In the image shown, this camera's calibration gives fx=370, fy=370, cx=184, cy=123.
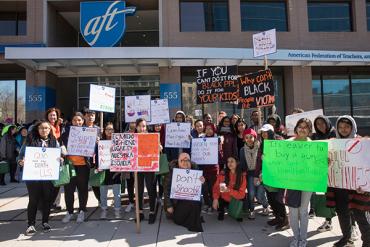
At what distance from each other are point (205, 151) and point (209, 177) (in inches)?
21.6

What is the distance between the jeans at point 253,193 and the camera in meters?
6.96

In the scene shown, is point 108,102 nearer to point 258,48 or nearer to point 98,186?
point 98,186

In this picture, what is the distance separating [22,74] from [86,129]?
14.4 metres

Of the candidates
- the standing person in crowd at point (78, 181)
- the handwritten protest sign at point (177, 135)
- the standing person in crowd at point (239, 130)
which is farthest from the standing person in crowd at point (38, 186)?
the standing person in crowd at point (239, 130)

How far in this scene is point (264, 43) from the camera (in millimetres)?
8883

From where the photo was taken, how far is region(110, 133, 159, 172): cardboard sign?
6.25 meters

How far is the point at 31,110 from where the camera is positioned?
16641 mm

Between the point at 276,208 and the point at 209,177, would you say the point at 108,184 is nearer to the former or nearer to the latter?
the point at 209,177

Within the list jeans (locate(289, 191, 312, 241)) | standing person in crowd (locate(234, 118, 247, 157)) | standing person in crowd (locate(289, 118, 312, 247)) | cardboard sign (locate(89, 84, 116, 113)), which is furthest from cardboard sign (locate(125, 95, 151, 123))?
jeans (locate(289, 191, 312, 241))

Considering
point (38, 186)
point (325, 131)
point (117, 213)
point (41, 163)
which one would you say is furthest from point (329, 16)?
point (38, 186)

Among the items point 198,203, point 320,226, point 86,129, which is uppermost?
point 86,129

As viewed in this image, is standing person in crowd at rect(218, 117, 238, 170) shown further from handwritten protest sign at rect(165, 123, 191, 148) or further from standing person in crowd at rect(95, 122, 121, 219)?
standing person in crowd at rect(95, 122, 121, 219)

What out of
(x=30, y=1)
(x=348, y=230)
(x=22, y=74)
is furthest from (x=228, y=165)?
(x=22, y=74)

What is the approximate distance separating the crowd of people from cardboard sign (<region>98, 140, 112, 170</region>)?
0.15 metres
